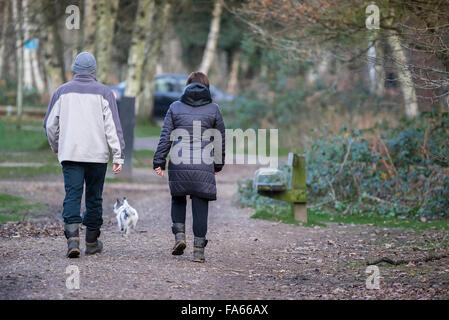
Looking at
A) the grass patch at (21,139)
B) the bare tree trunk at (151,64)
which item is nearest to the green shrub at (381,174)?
the grass patch at (21,139)

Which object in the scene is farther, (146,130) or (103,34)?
(146,130)

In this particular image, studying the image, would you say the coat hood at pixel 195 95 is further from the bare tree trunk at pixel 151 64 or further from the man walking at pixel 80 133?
the bare tree trunk at pixel 151 64

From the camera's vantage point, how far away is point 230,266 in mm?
7516

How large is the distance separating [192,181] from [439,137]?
20.9 feet

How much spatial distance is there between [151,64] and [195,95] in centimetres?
2255

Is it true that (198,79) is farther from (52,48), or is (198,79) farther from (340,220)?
(52,48)

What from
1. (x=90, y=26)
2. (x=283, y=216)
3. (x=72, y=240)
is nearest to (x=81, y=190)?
(x=72, y=240)

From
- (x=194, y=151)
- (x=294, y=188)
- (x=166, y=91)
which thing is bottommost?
(x=294, y=188)

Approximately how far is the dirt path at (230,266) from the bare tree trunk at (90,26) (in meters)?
8.23

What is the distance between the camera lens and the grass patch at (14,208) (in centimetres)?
1069

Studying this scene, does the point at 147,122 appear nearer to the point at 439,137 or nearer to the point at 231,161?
the point at 231,161

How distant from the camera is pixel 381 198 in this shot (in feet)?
40.3

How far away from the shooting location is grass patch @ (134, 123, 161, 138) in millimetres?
26622
